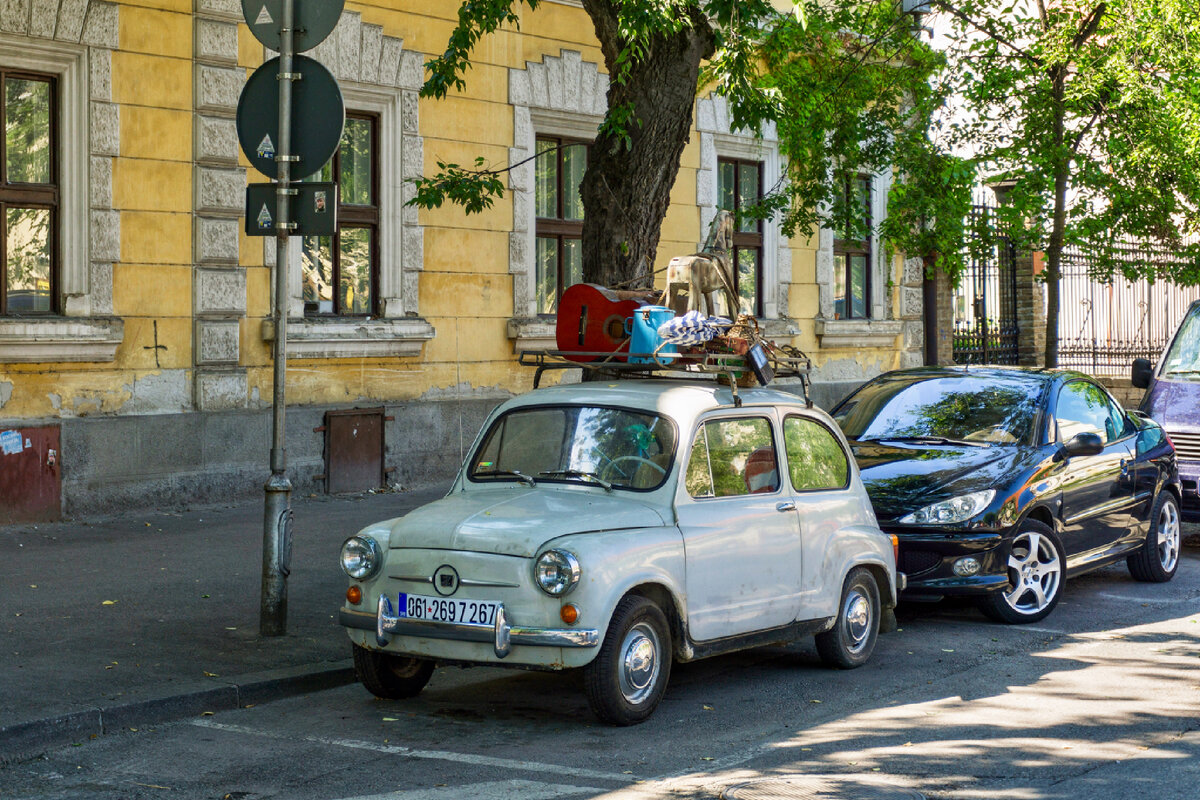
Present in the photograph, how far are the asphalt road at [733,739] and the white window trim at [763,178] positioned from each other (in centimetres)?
1184

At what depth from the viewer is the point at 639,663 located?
6.68 meters

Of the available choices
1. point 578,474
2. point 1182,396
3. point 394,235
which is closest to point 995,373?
point 1182,396

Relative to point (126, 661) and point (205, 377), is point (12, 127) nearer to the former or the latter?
point (205, 377)

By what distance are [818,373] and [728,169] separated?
345 cm

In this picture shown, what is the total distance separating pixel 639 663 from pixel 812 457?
1957 mm

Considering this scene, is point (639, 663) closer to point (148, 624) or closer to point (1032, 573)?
point (148, 624)

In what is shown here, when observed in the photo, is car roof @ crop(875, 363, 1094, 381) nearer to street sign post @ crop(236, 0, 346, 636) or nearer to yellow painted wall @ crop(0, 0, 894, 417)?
street sign post @ crop(236, 0, 346, 636)

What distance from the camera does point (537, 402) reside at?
7680mm

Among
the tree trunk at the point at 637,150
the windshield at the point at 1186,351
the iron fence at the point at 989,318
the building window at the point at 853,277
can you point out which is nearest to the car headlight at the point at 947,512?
the tree trunk at the point at 637,150

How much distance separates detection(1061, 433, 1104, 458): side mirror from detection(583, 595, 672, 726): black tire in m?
Answer: 4.32

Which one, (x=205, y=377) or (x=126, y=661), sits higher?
(x=205, y=377)

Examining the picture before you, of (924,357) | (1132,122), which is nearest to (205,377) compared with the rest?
(1132,122)

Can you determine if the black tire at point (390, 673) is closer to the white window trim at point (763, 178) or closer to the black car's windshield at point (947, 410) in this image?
the black car's windshield at point (947, 410)

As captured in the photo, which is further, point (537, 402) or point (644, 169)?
point (644, 169)
